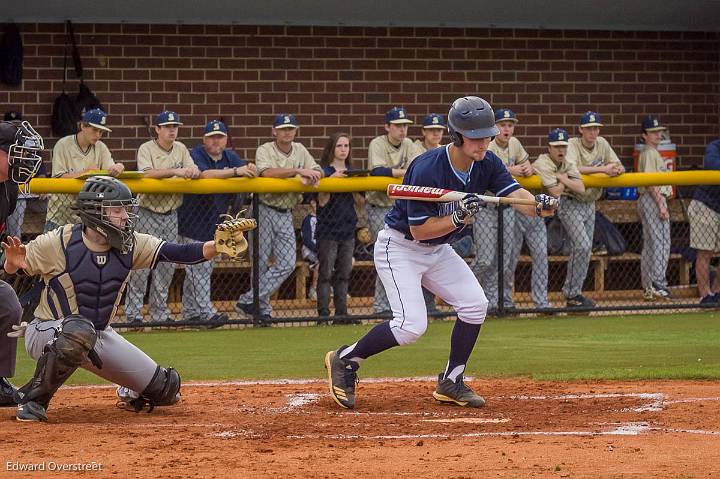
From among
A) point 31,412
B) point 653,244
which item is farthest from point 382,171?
point 31,412

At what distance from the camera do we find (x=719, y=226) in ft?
42.2

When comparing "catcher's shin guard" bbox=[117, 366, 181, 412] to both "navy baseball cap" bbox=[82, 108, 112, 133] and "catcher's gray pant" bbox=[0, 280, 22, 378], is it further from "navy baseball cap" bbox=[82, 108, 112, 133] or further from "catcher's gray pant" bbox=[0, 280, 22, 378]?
"navy baseball cap" bbox=[82, 108, 112, 133]

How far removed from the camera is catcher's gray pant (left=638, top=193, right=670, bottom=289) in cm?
1307

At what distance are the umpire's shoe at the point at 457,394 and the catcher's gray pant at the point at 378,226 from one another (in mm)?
4614

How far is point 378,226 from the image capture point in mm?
12023

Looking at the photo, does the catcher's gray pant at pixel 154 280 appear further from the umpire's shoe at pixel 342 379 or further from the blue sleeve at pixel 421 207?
the blue sleeve at pixel 421 207

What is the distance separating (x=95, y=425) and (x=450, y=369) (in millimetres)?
2024

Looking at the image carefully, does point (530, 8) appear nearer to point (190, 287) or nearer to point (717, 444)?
point (190, 287)

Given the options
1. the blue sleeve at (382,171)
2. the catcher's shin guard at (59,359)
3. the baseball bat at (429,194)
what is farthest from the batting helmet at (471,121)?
the blue sleeve at (382,171)

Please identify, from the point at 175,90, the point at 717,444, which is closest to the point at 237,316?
the point at 175,90

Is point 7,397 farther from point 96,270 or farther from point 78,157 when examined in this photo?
point 78,157

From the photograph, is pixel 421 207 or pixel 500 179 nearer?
pixel 421 207

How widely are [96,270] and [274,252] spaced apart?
5156 mm

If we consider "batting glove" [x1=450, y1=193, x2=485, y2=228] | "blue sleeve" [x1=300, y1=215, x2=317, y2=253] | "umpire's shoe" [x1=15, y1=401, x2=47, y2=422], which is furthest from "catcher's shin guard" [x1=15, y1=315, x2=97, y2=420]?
"blue sleeve" [x1=300, y1=215, x2=317, y2=253]
